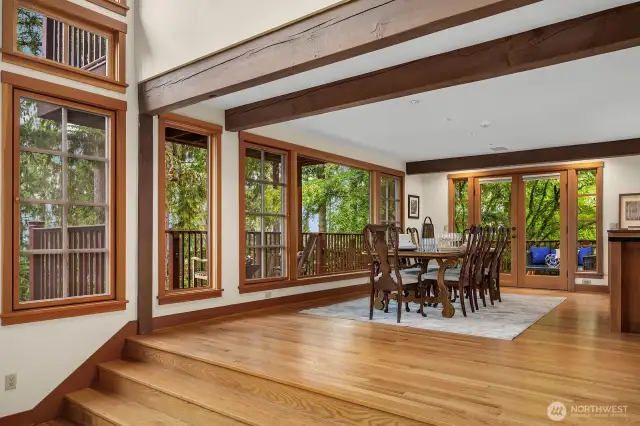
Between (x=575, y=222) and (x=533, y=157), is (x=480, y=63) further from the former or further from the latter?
(x=575, y=222)

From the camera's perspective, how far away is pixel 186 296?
4680 mm

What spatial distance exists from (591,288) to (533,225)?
1410mm

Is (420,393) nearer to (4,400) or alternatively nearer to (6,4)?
(4,400)

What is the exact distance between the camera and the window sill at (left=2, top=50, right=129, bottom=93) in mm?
3424

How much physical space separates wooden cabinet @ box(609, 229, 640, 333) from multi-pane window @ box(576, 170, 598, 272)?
368 centimetres

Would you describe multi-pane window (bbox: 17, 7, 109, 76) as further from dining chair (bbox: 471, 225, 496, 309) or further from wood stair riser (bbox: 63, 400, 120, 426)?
dining chair (bbox: 471, 225, 496, 309)

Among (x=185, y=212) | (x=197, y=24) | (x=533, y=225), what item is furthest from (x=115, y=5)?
(x=533, y=225)

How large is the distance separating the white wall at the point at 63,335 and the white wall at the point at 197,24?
25 cm

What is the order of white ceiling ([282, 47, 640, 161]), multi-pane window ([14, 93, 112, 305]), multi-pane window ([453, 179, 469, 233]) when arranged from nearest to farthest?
multi-pane window ([14, 93, 112, 305])
white ceiling ([282, 47, 640, 161])
multi-pane window ([453, 179, 469, 233])

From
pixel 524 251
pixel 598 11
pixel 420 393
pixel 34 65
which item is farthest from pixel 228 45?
pixel 524 251

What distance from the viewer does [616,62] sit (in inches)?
148

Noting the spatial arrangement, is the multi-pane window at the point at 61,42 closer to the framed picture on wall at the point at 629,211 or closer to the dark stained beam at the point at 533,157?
the dark stained beam at the point at 533,157

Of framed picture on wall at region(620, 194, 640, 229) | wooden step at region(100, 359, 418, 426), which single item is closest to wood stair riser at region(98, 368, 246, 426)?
wooden step at region(100, 359, 418, 426)

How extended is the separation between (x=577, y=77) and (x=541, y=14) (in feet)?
4.75
